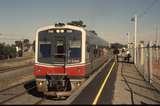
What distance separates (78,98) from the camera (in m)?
14.9

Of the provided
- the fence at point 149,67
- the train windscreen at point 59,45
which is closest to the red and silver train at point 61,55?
the train windscreen at point 59,45

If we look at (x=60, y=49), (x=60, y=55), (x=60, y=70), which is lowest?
(x=60, y=70)

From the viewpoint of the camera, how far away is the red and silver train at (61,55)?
635 inches

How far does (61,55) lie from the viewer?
54.2ft

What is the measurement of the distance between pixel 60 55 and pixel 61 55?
5 cm

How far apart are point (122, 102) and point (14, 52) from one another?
206 ft

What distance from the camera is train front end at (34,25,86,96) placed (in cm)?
1616

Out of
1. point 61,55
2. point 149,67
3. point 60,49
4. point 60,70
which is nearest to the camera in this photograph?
point 60,70

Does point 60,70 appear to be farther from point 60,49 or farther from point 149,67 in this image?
point 149,67

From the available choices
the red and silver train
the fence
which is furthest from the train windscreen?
the fence

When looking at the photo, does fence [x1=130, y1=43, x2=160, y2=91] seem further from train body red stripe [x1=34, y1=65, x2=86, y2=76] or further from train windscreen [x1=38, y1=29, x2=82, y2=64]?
train windscreen [x1=38, y1=29, x2=82, y2=64]

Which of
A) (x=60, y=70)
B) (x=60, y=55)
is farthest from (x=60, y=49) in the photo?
(x=60, y=70)

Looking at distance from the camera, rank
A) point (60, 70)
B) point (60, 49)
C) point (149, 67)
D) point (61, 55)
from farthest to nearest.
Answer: point (149, 67), point (60, 49), point (61, 55), point (60, 70)

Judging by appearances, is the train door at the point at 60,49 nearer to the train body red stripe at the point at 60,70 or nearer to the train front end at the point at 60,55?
the train front end at the point at 60,55
